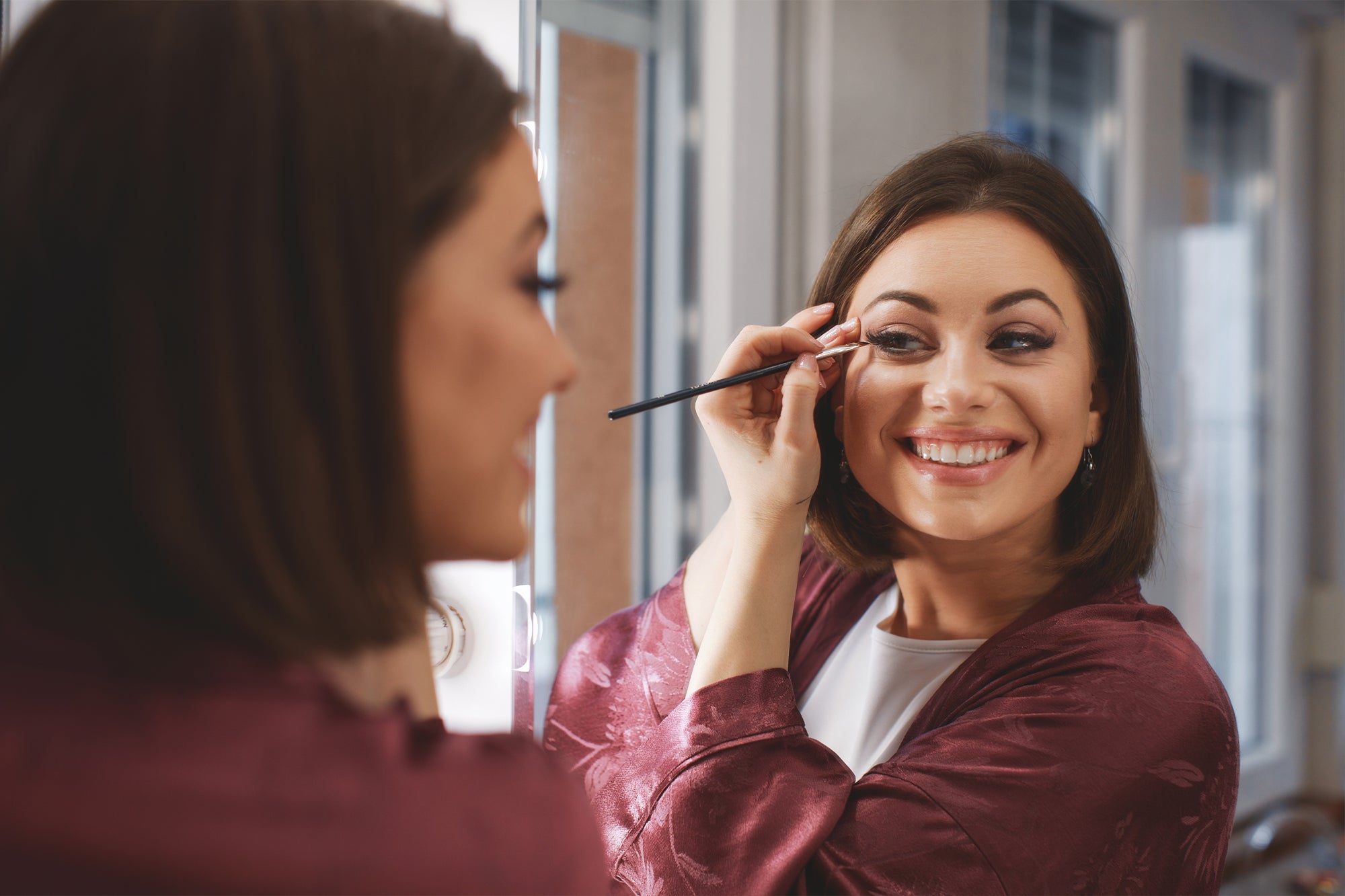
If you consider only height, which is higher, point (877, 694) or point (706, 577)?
point (706, 577)

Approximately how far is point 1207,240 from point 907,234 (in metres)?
1.97

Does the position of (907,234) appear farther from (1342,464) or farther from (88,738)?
(1342,464)

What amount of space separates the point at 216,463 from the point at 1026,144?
36.8 inches

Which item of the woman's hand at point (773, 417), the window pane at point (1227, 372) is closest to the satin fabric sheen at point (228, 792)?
the woman's hand at point (773, 417)

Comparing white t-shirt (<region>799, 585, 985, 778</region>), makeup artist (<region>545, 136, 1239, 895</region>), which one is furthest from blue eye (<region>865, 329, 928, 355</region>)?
white t-shirt (<region>799, 585, 985, 778</region>)

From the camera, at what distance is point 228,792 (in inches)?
13.1

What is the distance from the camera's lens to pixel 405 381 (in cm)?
40

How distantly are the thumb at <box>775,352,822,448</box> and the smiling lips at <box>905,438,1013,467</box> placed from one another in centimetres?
10

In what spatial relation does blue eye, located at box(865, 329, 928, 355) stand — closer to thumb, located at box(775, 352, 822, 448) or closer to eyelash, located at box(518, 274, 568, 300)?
thumb, located at box(775, 352, 822, 448)

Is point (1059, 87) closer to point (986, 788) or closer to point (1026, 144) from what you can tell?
point (1026, 144)

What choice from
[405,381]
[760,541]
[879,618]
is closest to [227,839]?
[405,381]

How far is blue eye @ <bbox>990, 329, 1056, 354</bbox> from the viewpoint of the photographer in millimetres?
875

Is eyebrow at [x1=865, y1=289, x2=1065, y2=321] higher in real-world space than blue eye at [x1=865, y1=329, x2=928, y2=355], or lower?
higher

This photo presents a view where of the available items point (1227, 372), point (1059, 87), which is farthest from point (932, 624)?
point (1227, 372)
